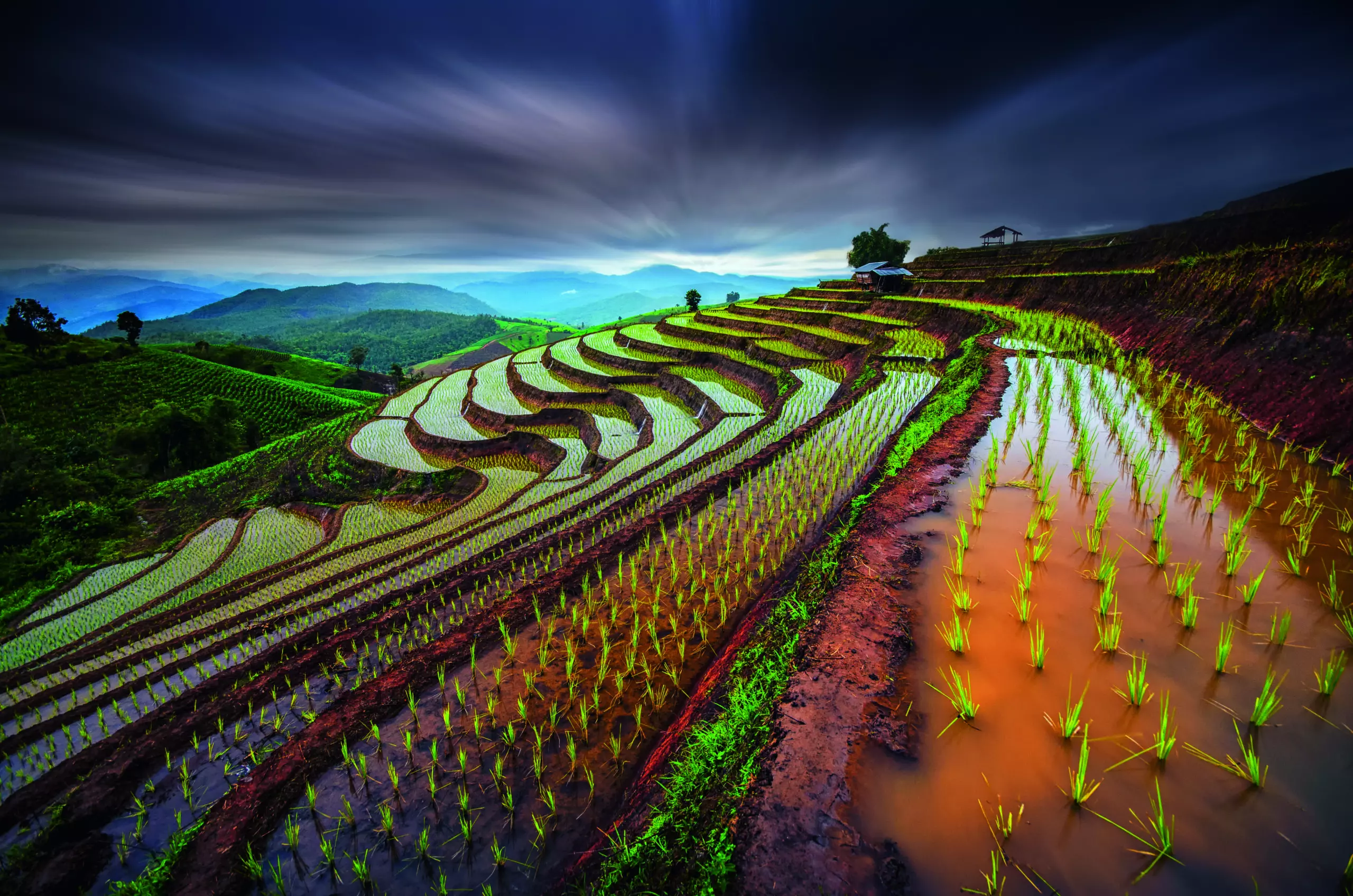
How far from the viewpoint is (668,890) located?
6.91ft

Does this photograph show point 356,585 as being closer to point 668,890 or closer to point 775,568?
point 775,568

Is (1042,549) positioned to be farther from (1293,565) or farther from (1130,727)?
(1130,727)

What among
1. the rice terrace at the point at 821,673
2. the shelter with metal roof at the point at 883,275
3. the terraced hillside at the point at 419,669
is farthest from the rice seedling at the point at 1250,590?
the shelter with metal roof at the point at 883,275

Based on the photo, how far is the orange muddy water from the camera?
1.82 m

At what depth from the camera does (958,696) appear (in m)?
2.70

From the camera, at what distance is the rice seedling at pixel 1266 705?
215 cm

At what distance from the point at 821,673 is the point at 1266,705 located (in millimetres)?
2110

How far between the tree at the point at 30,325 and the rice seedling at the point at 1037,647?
4800 centimetres

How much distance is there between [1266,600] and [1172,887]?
261 centimetres

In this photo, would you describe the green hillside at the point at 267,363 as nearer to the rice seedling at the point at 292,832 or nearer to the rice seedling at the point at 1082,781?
the rice seedling at the point at 292,832

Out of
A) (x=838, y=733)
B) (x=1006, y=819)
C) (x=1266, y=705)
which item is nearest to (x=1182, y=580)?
(x=1266, y=705)

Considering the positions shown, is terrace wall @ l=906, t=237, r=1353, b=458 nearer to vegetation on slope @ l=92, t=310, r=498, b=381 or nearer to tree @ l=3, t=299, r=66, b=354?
tree @ l=3, t=299, r=66, b=354

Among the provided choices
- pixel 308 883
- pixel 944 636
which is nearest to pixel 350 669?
pixel 308 883

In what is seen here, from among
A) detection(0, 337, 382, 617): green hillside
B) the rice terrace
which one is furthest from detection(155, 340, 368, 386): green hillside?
the rice terrace
